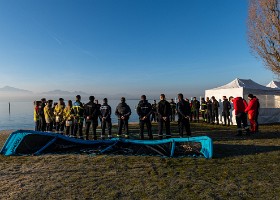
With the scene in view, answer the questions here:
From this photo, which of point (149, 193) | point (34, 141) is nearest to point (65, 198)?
point (149, 193)

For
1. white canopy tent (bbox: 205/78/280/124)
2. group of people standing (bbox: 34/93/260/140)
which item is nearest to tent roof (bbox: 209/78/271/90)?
white canopy tent (bbox: 205/78/280/124)

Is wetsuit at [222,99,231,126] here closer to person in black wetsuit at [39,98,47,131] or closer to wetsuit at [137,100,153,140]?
wetsuit at [137,100,153,140]

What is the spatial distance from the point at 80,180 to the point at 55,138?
11.4ft

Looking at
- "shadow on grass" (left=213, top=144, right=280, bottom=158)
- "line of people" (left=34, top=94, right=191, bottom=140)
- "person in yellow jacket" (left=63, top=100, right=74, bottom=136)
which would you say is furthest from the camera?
"person in yellow jacket" (left=63, top=100, right=74, bottom=136)

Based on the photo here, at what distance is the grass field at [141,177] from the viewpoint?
447 centimetres

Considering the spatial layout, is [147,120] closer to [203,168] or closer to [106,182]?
[203,168]

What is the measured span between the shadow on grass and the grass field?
33mm

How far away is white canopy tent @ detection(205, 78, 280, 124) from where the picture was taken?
16.2m

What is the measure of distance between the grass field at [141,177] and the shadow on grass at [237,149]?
0.03m

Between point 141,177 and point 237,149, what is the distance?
4157mm

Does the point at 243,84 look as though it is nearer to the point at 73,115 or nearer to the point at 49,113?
the point at 73,115

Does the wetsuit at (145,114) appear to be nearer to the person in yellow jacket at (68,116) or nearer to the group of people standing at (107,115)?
the group of people standing at (107,115)

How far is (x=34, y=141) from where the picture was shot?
8.00 meters

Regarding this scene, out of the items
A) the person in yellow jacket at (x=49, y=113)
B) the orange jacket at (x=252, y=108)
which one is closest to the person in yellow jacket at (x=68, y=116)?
the person in yellow jacket at (x=49, y=113)
